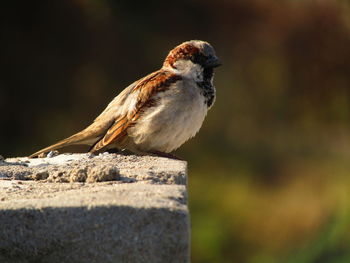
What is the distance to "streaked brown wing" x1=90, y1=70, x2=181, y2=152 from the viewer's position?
11.0 ft

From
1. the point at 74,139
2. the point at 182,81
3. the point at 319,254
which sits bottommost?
the point at 319,254

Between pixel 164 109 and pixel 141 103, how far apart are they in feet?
0.42

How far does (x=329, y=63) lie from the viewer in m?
6.03

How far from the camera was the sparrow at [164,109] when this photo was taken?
3.28m

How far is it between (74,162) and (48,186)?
0.57 m

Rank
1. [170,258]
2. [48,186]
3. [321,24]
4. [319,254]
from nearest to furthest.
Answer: [170,258] → [48,186] → [319,254] → [321,24]

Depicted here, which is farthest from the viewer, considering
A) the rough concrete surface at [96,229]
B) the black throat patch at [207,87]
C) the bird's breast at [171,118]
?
the black throat patch at [207,87]

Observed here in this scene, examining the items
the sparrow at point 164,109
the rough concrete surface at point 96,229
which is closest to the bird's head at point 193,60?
the sparrow at point 164,109

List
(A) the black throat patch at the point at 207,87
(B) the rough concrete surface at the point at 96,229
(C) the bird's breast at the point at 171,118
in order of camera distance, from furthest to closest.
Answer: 1. (A) the black throat patch at the point at 207,87
2. (C) the bird's breast at the point at 171,118
3. (B) the rough concrete surface at the point at 96,229

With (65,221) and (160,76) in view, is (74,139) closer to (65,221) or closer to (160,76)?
(160,76)

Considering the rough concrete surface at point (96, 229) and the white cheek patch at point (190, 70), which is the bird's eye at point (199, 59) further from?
the rough concrete surface at point (96, 229)

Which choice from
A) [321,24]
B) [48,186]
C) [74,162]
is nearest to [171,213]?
[48,186]

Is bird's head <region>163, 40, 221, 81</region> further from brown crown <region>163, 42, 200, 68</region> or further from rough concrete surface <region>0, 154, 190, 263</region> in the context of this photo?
rough concrete surface <region>0, 154, 190, 263</region>

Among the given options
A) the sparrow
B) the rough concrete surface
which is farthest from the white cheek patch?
the rough concrete surface
